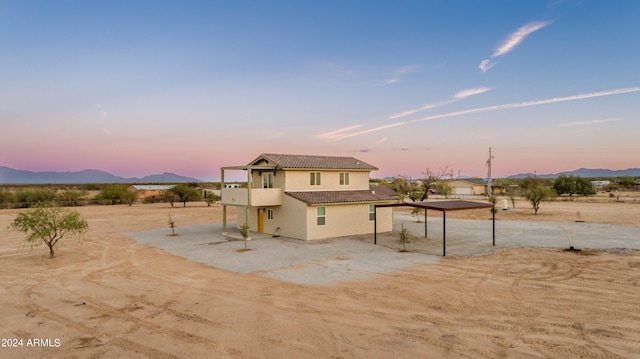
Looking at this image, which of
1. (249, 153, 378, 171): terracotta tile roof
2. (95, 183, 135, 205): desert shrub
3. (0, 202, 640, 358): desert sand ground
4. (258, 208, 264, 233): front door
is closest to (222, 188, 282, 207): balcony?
(249, 153, 378, 171): terracotta tile roof

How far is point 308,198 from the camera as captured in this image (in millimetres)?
25266

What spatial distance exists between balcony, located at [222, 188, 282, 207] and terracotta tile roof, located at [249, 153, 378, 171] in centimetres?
192

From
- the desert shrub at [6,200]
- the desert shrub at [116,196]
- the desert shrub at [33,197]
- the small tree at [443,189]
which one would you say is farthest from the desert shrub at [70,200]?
the small tree at [443,189]

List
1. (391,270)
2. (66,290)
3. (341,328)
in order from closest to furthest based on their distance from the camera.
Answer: (341,328), (66,290), (391,270)

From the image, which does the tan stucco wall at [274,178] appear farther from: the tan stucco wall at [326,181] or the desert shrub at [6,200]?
the desert shrub at [6,200]

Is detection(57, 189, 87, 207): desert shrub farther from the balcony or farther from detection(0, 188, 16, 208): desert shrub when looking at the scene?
the balcony

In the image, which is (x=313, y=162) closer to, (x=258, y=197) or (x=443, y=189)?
(x=258, y=197)

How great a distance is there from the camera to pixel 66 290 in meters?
13.5

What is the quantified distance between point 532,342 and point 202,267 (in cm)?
1321

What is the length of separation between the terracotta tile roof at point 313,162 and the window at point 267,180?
117cm

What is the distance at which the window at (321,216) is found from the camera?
25230 millimetres

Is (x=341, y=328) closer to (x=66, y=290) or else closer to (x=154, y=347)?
(x=154, y=347)

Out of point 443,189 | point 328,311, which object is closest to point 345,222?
point 328,311

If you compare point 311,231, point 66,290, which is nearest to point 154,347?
point 66,290
